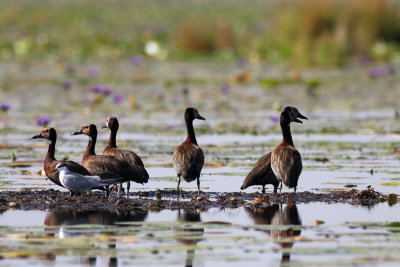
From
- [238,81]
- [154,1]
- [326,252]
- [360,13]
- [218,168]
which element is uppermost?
[154,1]

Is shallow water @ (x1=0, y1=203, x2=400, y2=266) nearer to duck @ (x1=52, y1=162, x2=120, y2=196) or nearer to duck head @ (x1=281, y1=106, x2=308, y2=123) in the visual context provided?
duck @ (x1=52, y1=162, x2=120, y2=196)

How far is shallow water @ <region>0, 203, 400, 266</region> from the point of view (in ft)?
23.9

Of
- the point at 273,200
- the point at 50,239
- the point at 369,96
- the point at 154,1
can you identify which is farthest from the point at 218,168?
the point at 154,1

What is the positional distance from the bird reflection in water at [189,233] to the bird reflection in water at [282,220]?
540 millimetres

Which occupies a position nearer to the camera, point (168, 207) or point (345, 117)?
point (168, 207)

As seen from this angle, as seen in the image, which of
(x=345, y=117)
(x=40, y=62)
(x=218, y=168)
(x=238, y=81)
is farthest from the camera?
(x=40, y=62)

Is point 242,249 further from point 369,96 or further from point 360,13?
point 360,13

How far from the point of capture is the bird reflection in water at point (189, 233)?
7505 mm

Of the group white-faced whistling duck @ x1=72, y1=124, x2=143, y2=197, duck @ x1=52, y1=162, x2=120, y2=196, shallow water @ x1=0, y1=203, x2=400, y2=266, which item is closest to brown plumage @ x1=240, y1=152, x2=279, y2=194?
shallow water @ x1=0, y1=203, x2=400, y2=266

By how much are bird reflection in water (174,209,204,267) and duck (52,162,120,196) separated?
100cm

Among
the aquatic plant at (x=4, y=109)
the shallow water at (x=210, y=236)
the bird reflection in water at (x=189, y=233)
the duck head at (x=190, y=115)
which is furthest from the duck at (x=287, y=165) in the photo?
the aquatic plant at (x=4, y=109)

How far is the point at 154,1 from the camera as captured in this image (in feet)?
296

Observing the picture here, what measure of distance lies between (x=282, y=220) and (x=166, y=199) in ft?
5.69

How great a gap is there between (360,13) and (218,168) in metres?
23.0
